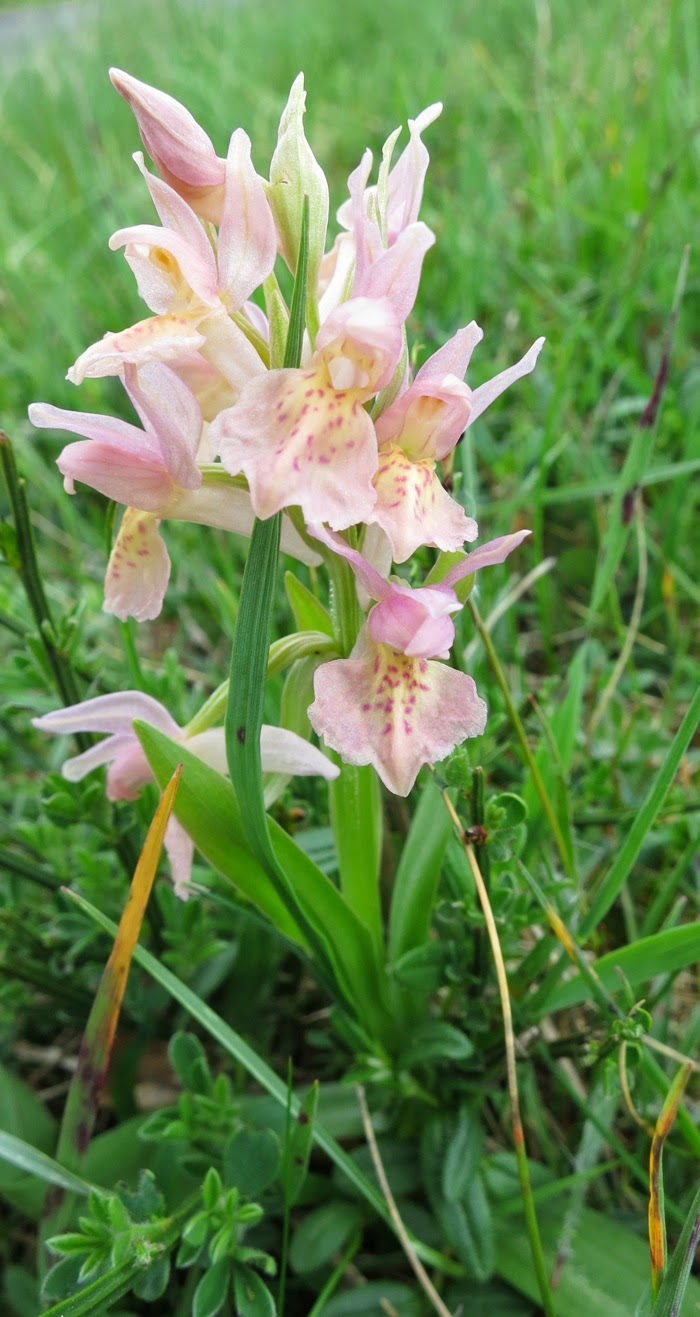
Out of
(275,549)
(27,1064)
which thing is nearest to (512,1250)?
(27,1064)

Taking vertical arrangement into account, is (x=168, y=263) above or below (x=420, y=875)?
above

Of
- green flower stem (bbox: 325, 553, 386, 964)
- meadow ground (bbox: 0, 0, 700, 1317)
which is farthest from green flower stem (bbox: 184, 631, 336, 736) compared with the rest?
meadow ground (bbox: 0, 0, 700, 1317)

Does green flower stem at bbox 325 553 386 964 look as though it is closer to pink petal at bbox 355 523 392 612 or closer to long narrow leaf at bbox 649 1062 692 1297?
pink petal at bbox 355 523 392 612

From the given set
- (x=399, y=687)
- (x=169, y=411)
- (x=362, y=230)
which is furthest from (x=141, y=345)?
(x=399, y=687)

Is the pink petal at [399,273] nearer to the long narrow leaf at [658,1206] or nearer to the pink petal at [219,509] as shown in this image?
the pink petal at [219,509]

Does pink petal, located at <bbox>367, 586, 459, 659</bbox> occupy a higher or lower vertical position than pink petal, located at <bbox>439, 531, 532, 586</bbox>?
lower

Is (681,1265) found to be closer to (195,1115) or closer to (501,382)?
(195,1115)
